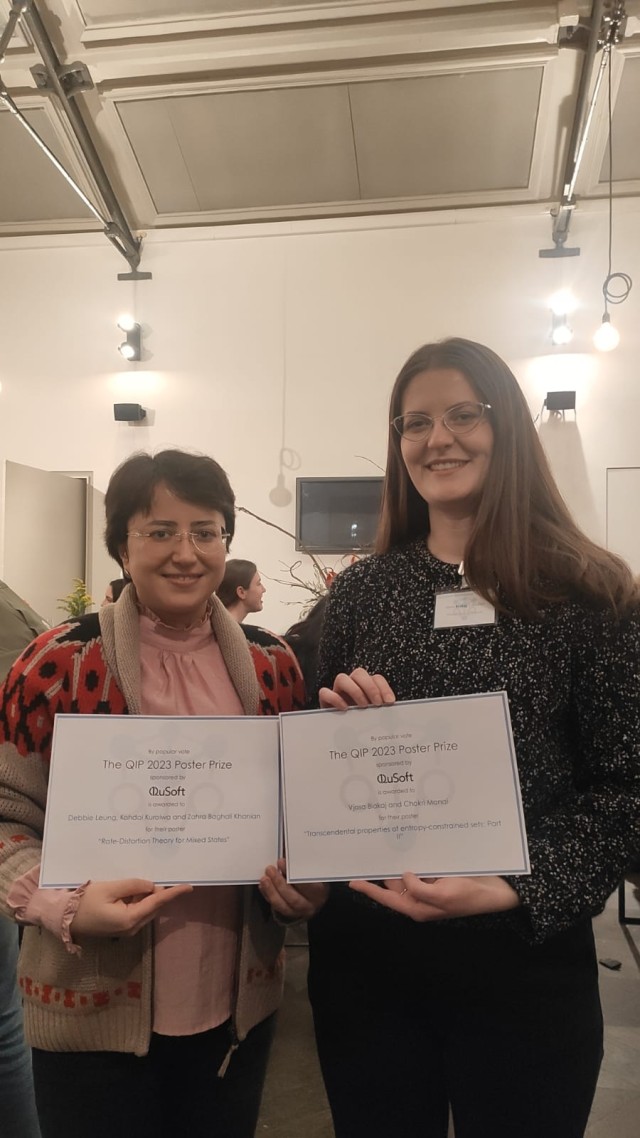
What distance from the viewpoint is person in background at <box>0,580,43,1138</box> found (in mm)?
1500

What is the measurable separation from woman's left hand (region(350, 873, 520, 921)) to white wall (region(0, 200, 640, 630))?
4777mm

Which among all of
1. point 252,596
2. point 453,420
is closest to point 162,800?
point 453,420

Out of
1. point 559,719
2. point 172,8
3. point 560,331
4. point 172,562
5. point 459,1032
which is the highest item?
point 172,8

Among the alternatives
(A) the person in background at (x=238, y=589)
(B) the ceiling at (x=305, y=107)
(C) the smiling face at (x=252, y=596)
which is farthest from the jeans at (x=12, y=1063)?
(B) the ceiling at (x=305, y=107)

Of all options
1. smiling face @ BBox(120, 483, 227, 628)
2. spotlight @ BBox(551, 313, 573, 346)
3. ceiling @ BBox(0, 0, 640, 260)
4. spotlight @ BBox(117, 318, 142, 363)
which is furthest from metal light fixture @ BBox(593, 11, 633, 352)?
smiling face @ BBox(120, 483, 227, 628)

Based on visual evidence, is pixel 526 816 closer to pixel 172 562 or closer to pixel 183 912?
pixel 183 912

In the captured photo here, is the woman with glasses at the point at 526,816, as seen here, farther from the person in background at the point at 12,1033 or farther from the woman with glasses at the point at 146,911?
the person in background at the point at 12,1033

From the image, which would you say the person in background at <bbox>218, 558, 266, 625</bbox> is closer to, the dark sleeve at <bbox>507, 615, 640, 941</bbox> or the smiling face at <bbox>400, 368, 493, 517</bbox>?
the smiling face at <bbox>400, 368, 493, 517</bbox>

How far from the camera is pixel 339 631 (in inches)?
44.6

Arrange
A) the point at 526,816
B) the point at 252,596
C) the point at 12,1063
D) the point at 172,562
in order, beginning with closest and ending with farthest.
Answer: the point at 526,816 → the point at 172,562 → the point at 12,1063 → the point at 252,596

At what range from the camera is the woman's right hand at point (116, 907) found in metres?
0.91

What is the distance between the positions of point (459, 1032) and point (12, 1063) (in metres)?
1.12

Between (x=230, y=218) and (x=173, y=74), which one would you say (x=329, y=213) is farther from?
(x=173, y=74)

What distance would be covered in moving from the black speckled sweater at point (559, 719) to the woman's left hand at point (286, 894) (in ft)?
0.68
